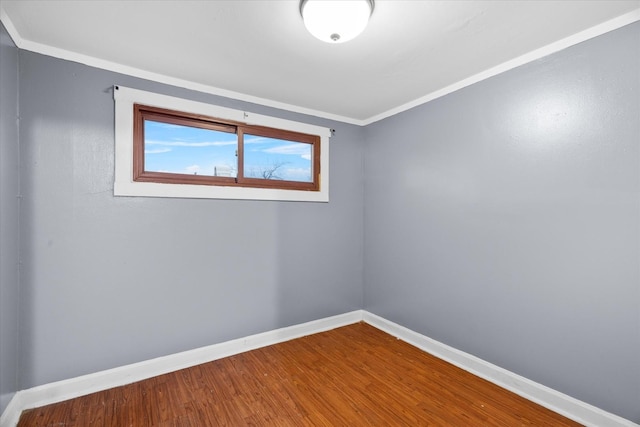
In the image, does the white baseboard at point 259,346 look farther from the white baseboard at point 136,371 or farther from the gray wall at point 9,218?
the gray wall at point 9,218

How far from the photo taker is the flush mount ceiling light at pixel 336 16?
142cm

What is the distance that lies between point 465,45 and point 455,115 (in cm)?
66

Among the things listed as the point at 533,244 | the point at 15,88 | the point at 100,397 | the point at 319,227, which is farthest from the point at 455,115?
the point at 100,397

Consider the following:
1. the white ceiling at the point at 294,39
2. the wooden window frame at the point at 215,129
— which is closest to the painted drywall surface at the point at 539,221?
the white ceiling at the point at 294,39

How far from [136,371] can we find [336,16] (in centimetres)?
272

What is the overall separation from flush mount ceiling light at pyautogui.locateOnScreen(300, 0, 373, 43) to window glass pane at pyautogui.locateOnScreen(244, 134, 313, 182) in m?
1.44

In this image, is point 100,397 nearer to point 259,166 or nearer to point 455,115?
point 259,166

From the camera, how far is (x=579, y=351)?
5.81 ft

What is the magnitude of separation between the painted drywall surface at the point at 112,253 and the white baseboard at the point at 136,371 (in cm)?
5

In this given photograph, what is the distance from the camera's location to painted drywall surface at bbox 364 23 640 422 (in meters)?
1.63

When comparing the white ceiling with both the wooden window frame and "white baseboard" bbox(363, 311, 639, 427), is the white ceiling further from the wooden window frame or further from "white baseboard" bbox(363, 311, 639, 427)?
"white baseboard" bbox(363, 311, 639, 427)

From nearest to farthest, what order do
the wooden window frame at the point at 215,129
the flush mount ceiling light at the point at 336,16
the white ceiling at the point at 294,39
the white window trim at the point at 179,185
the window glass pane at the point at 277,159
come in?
1. the flush mount ceiling light at the point at 336,16
2. the white ceiling at the point at 294,39
3. the white window trim at the point at 179,185
4. the wooden window frame at the point at 215,129
5. the window glass pane at the point at 277,159

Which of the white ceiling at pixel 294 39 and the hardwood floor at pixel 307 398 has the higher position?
the white ceiling at pixel 294 39

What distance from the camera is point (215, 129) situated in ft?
8.58
